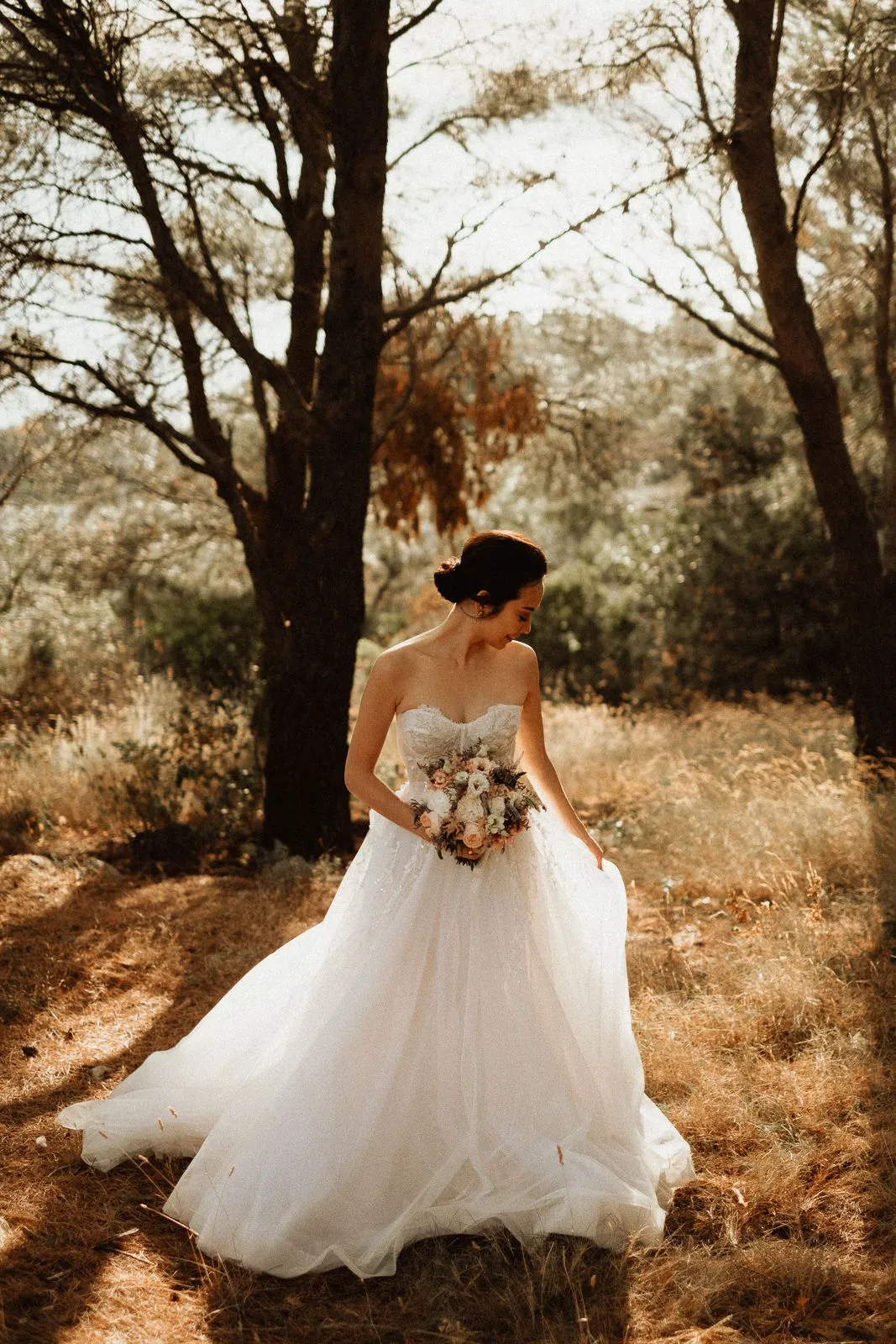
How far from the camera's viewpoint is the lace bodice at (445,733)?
3482mm

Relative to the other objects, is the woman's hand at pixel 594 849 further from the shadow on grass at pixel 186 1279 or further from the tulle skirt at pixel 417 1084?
the shadow on grass at pixel 186 1279

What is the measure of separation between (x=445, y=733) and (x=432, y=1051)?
996 millimetres

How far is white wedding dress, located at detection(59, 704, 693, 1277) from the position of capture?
2.98 meters

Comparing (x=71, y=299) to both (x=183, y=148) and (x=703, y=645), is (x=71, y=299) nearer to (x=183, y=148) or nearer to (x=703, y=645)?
(x=183, y=148)

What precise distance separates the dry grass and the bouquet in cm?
113

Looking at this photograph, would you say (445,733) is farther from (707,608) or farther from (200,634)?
(200,634)

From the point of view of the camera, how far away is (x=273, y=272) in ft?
33.9

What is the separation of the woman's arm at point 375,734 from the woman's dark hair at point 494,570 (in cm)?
33

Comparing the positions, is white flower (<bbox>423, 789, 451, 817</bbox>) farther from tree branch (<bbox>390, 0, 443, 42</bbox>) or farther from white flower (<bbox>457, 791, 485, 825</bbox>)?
tree branch (<bbox>390, 0, 443, 42</bbox>)

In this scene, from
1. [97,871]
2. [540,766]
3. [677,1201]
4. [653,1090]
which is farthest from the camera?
[97,871]

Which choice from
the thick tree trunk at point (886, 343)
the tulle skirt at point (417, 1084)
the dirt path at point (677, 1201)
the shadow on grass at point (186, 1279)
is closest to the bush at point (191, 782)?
the dirt path at point (677, 1201)

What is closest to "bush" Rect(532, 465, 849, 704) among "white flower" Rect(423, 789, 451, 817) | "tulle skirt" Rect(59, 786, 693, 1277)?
"tulle skirt" Rect(59, 786, 693, 1277)

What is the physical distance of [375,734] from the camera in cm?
356

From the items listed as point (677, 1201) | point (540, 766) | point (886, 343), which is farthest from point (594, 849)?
point (886, 343)
